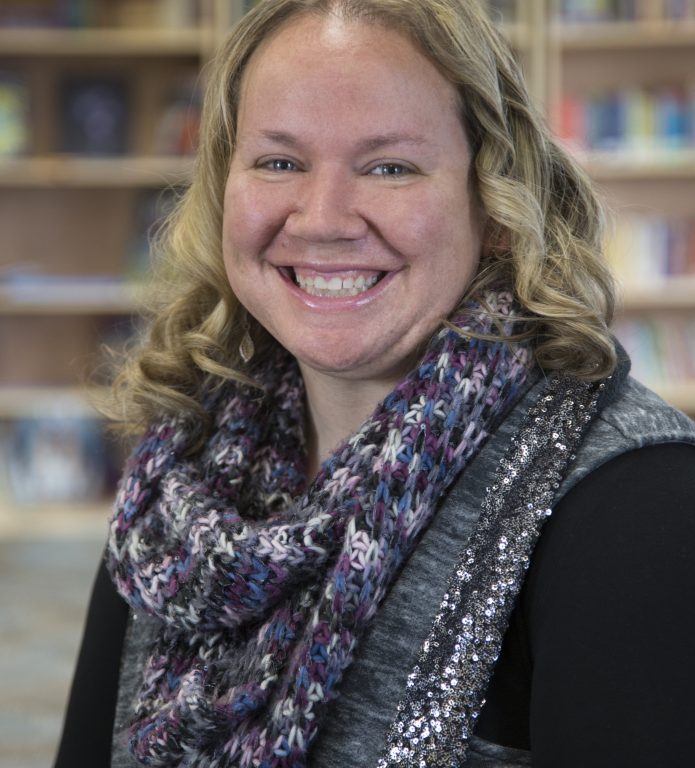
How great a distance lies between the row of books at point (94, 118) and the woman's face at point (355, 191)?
330cm

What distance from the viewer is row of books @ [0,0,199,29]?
14.0 feet

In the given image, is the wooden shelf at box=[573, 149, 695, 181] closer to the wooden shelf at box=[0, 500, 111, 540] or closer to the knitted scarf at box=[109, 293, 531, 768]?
the wooden shelf at box=[0, 500, 111, 540]

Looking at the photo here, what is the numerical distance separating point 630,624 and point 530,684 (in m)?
0.16

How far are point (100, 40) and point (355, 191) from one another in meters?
3.45

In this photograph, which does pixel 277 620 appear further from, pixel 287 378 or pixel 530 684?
pixel 287 378

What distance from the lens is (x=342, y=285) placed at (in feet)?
3.80

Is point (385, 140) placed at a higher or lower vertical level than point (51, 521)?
higher

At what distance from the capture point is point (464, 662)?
1.00 metres

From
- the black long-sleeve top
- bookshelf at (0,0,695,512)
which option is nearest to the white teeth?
the black long-sleeve top

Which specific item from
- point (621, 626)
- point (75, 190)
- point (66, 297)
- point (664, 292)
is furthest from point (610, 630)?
point (75, 190)

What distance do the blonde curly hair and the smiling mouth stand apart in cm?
10

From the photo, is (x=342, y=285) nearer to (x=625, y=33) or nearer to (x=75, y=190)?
(x=625, y=33)

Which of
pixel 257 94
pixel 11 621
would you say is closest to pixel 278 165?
pixel 257 94

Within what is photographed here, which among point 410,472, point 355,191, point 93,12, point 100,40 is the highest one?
point 93,12
